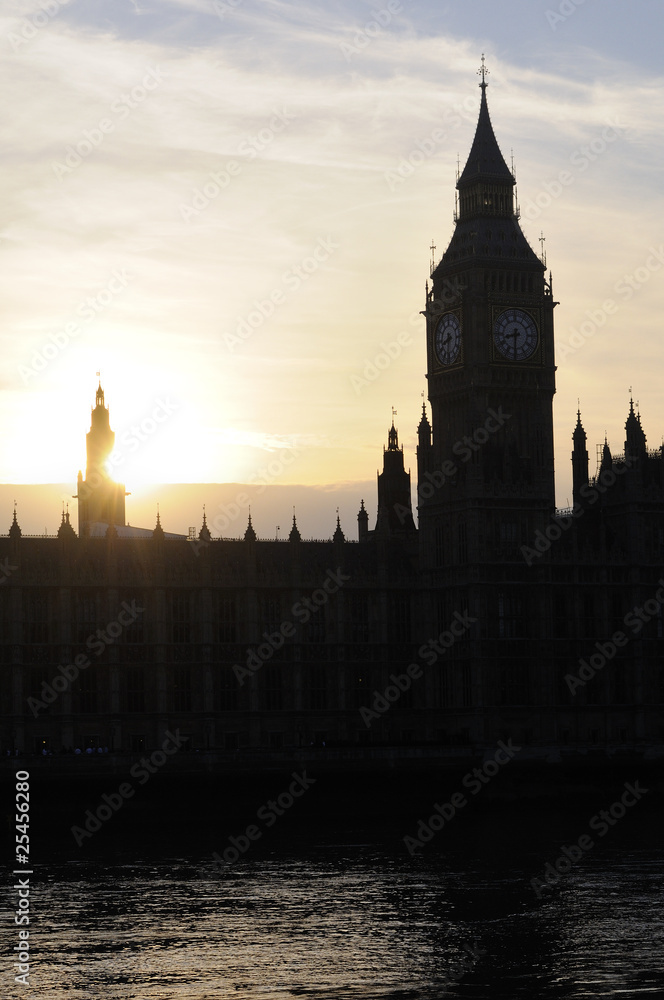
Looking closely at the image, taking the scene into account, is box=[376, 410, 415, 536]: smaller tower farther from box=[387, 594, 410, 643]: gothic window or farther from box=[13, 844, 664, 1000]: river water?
box=[13, 844, 664, 1000]: river water

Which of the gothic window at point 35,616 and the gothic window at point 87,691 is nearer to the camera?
the gothic window at point 35,616

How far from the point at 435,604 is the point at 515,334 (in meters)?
23.6

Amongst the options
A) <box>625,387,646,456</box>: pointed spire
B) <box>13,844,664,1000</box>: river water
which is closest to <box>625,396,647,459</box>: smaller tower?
<box>625,387,646,456</box>: pointed spire

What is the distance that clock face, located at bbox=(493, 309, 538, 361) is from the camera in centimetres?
14250

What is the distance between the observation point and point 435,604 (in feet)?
454

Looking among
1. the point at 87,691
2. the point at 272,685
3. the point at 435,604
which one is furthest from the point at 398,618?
the point at 87,691

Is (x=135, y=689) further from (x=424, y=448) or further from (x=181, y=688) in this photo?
(x=424, y=448)

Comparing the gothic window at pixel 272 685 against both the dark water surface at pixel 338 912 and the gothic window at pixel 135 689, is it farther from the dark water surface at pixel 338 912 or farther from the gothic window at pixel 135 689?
the dark water surface at pixel 338 912

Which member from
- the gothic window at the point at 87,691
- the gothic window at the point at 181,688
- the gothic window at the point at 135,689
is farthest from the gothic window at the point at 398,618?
the gothic window at the point at 87,691

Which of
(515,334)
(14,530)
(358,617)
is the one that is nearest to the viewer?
(14,530)

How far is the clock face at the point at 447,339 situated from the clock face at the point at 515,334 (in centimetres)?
322

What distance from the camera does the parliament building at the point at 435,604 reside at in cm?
12625

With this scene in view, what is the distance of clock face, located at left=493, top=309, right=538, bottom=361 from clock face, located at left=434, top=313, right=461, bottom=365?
3218 mm

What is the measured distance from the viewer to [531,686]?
444 feet
